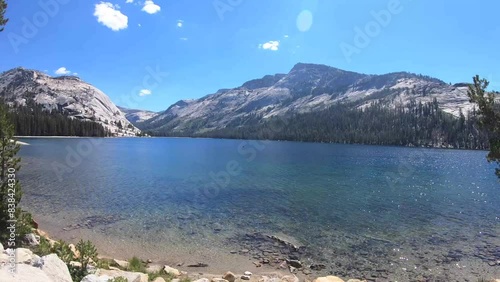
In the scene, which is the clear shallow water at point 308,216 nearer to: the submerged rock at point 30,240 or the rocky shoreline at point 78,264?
the rocky shoreline at point 78,264

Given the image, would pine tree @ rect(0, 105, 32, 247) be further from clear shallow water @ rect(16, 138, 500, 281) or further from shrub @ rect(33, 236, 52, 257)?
clear shallow water @ rect(16, 138, 500, 281)

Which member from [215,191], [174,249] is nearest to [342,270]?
[174,249]

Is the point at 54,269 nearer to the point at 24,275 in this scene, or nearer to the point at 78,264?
the point at 24,275

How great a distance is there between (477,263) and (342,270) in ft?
41.0

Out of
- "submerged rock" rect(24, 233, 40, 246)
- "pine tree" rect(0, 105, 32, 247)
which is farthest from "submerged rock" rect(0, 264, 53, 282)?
"submerged rock" rect(24, 233, 40, 246)

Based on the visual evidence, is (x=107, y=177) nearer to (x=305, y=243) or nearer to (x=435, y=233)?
(x=305, y=243)

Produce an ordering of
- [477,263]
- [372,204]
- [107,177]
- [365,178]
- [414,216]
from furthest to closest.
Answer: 1. [365,178]
2. [107,177]
3. [372,204]
4. [414,216]
5. [477,263]

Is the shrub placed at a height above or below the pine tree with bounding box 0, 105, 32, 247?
below

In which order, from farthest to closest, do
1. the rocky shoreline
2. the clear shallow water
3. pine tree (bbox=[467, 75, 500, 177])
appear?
the clear shallow water
pine tree (bbox=[467, 75, 500, 177])
the rocky shoreline

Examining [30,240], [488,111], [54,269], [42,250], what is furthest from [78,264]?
[488,111]

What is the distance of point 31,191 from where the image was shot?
164ft

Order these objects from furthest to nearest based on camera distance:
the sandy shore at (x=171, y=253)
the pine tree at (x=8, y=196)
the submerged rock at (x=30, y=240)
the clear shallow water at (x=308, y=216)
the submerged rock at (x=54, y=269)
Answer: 1. the clear shallow water at (x=308, y=216)
2. the sandy shore at (x=171, y=253)
3. the submerged rock at (x=30, y=240)
4. the pine tree at (x=8, y=196)
5. the submerged rock at (x=54, y=269)

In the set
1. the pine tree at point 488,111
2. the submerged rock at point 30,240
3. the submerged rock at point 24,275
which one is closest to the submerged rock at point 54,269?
the submerged rock at point 24,275

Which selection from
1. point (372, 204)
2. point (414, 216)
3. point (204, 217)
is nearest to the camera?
point (204, 217)
